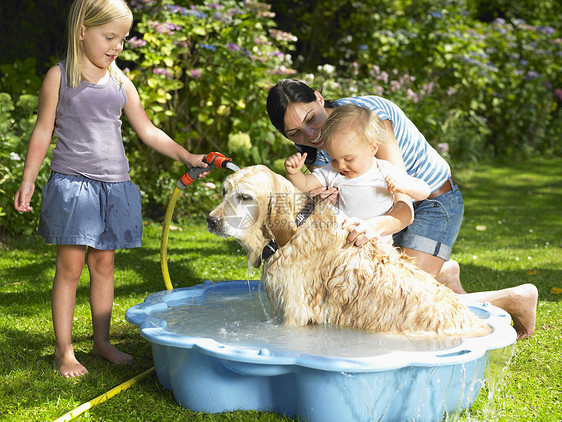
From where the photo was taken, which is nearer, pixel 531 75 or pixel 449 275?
pixel 449 275

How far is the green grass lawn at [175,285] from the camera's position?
3.36m

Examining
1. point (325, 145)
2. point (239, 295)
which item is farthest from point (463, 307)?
point (239, 295)

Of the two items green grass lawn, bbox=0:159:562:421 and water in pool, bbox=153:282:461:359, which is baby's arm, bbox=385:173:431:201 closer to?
water in pool, bbox=153:282:461:359

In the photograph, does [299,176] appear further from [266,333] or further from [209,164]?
[266,333]

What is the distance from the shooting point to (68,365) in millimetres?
3738

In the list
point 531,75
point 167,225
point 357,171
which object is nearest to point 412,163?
point 357,171

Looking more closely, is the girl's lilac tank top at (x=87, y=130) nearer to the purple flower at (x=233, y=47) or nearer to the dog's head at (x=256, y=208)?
the dog's head at (x=256, y=208)

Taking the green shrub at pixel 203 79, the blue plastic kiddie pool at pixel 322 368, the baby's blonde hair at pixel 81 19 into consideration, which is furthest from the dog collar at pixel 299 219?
the green shrub at pixel 203 79

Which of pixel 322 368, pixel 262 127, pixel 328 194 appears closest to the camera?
pixel 322 368

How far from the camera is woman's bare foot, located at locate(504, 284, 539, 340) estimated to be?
4070 mm

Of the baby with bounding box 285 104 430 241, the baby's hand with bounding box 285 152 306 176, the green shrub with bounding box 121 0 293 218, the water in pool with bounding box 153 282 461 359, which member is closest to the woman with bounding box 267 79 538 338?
the baby with bounding box 285 104 430 241

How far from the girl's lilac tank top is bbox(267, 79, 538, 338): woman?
1.02 meters

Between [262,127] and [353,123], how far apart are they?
4.77 m

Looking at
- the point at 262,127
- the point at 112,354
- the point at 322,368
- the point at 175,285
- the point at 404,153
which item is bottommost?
the point at 175,285
